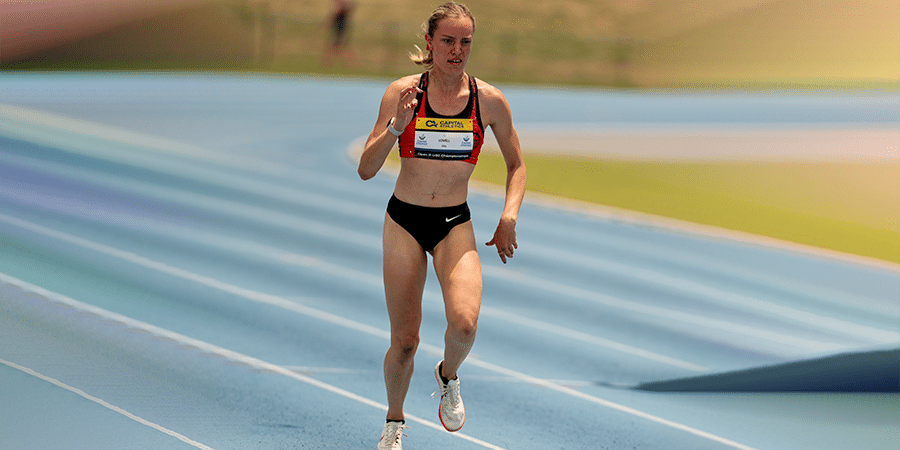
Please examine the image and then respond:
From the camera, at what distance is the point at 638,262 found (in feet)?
31.1

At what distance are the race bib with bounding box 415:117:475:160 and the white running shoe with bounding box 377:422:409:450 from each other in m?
1.49

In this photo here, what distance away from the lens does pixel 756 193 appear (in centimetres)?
1336

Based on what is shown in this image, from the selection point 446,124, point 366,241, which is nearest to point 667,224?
point 366,241

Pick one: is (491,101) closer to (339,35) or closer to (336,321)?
(336,321)

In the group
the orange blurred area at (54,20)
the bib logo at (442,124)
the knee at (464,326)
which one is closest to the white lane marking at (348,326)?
the knee at (464,326)

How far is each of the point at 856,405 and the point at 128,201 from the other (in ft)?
28.5

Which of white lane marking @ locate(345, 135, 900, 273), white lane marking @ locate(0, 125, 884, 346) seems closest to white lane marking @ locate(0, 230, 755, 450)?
white lane marking @ locate(0, 125, 884, 346)

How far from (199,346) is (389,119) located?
315 centimetres

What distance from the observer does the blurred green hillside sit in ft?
85.3

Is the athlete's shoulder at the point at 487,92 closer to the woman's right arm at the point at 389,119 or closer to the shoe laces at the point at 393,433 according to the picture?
the woman's right arm at the point at 389,119

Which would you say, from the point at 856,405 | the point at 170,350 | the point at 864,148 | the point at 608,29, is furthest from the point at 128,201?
the point at 608,29

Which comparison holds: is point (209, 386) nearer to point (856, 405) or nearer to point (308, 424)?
point (308, 424)

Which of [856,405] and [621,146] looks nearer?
[856,405]

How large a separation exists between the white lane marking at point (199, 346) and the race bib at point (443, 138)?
1882mm
